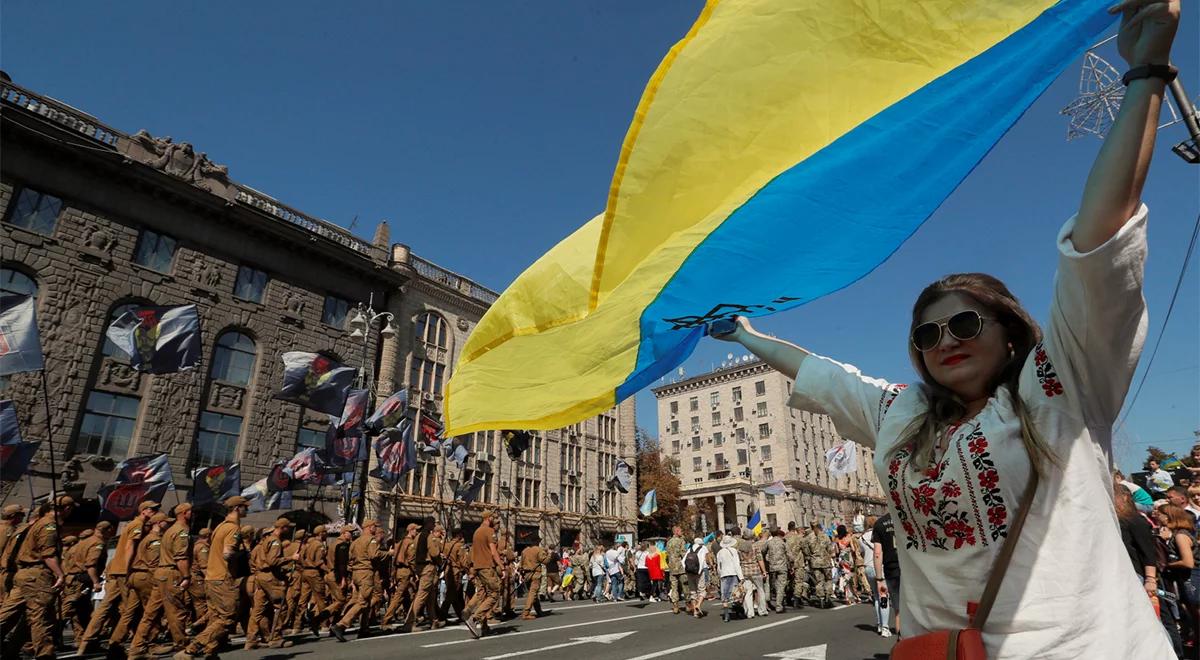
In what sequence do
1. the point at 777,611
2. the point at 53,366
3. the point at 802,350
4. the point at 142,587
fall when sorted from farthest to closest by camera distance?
the point at 53,366, the point at 777,611, the point at 142,587, the point at 802,350

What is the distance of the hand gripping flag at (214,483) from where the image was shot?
21234mm

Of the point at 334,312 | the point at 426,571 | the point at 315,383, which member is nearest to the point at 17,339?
the point at 315,383

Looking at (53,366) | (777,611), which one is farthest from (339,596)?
(53,366)

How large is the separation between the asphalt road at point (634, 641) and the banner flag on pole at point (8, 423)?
976cm

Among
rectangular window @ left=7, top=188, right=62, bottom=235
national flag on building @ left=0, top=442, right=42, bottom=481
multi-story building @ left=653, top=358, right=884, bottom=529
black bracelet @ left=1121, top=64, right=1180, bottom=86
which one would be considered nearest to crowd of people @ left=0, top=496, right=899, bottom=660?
national flag on building @ left=0, top=442, right=42, bottom=481

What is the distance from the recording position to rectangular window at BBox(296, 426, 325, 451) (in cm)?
2589

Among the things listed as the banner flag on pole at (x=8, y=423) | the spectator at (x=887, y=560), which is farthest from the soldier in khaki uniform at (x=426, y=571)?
the banner flag on pole at (x=8, y=423)

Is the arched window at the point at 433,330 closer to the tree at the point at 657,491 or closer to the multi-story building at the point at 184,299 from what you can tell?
the multi-story building at the point at 184,299

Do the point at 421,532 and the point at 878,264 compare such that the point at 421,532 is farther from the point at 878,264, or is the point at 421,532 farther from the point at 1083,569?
the point at 1083,569

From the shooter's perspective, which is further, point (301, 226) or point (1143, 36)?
point (301, 226)

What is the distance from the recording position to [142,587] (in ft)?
29.0

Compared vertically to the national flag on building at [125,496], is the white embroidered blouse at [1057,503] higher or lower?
lower

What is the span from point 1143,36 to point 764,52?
1.70m

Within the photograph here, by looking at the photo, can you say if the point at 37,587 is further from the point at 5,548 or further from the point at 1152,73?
the point at 1152,73
